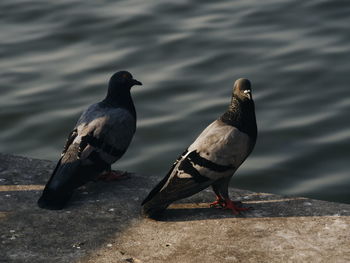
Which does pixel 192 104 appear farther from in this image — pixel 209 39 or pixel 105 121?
pixel 105 121

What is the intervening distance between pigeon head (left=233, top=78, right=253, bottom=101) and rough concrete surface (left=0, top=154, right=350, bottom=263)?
92cm

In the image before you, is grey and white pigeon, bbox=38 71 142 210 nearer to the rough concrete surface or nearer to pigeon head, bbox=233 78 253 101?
the rough concrete surface

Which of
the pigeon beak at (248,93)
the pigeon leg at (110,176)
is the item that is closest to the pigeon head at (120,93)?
the pigeon leg at (110,176)

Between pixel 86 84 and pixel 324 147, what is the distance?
3906mm

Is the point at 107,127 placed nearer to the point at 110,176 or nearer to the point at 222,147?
the point at 110,176

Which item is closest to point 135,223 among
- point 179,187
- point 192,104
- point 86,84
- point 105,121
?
point 179,187

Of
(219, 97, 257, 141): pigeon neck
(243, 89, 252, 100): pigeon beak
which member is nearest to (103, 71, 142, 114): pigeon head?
(219, 97, 257, 141): pigeon neck

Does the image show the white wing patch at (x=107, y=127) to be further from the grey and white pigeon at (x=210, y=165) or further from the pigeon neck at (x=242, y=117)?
the pigeon neck at (x=242, y=117)

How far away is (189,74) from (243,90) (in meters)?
5.45

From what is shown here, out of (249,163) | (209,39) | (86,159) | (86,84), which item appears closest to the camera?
(86,159)

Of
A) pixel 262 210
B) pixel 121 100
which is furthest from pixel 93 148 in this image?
pixel 262 210

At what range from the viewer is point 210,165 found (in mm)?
7246

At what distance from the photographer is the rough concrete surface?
261 inches

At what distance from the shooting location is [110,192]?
788 centimetres
